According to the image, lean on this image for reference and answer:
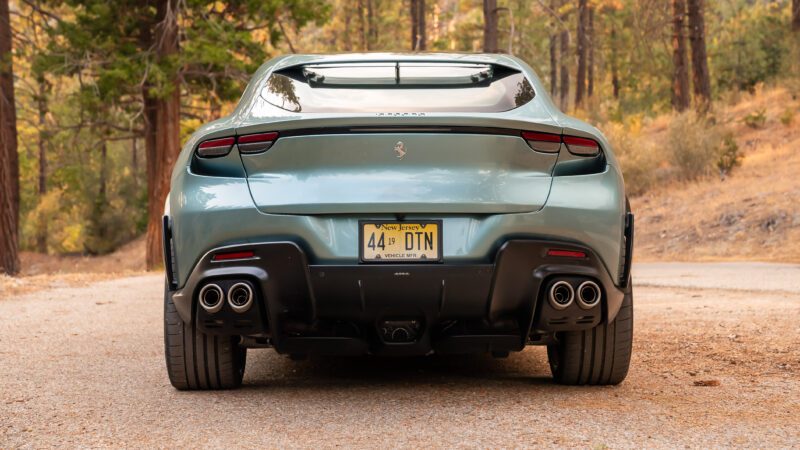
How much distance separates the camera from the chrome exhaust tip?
4.53 m

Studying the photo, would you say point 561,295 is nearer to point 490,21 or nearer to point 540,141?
point 540,141

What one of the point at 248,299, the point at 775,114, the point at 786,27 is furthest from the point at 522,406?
the point at 786,27

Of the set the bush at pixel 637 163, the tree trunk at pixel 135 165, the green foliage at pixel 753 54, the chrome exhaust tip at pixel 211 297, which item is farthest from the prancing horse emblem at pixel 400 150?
the tree trunk at pixel 135 165

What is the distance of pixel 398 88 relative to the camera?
4.91 meters

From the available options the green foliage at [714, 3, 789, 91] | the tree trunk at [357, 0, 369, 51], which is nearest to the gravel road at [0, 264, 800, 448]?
the green foliage at [714, 3, 789, 91]

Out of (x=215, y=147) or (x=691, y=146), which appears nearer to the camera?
(x=215, y=147)

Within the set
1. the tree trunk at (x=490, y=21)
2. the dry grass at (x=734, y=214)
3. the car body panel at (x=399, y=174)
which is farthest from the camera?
the tree trunk at (x=490, y=21)

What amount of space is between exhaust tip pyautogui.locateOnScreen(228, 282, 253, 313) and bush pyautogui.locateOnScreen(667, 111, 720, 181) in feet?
64.1

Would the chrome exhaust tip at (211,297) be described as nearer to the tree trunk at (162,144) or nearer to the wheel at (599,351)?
the wheel at (599,351)

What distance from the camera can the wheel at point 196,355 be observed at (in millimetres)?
4961

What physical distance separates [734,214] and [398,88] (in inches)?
595

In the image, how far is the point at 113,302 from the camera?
10875 millimetres

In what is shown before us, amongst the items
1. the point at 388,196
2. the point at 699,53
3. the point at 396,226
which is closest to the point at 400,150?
the point at 388,196

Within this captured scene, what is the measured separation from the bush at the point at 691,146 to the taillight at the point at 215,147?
64.0 ft
